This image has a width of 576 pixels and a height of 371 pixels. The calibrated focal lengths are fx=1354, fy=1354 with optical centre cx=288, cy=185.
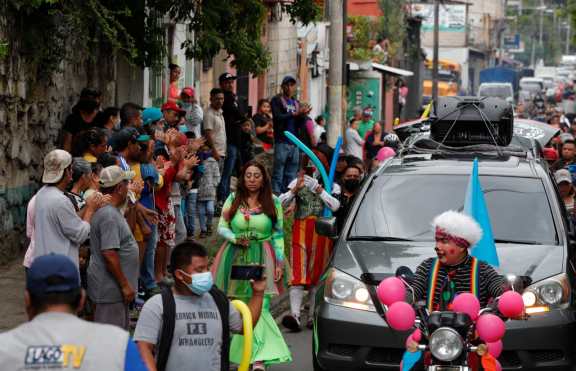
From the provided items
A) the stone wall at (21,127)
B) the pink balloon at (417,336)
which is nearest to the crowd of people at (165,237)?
the stone wall at (21,127)

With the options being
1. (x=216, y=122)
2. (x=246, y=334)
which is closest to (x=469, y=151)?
(x=246, y=334)

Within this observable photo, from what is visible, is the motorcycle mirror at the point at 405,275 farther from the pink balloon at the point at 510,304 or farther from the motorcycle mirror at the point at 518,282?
the pink balloon at the point at 510,304

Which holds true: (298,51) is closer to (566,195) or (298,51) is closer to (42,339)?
(566,195)

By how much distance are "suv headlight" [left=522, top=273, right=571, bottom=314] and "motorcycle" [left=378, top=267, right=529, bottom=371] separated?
2009mm

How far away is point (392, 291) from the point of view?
23.1ft

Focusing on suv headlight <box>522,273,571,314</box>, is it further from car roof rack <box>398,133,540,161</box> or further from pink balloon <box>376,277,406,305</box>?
pink balloon <box>376,277,406,305</box>

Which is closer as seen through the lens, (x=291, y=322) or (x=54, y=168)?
(x=54, y=168)

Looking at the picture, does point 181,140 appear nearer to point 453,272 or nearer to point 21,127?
point 21,127

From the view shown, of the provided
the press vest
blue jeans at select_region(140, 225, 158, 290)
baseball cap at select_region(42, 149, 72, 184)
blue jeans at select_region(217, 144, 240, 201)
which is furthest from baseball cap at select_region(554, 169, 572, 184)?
the press vest

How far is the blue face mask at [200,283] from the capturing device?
663 cm

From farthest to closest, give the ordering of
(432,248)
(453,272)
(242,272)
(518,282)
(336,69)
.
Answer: (336,69) → (242,272) → (432,248) → (518,282) → (453,272)

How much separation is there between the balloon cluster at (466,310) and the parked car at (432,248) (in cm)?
198

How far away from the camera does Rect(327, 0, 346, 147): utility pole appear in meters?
21.1

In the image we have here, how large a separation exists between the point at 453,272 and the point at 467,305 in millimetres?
710
